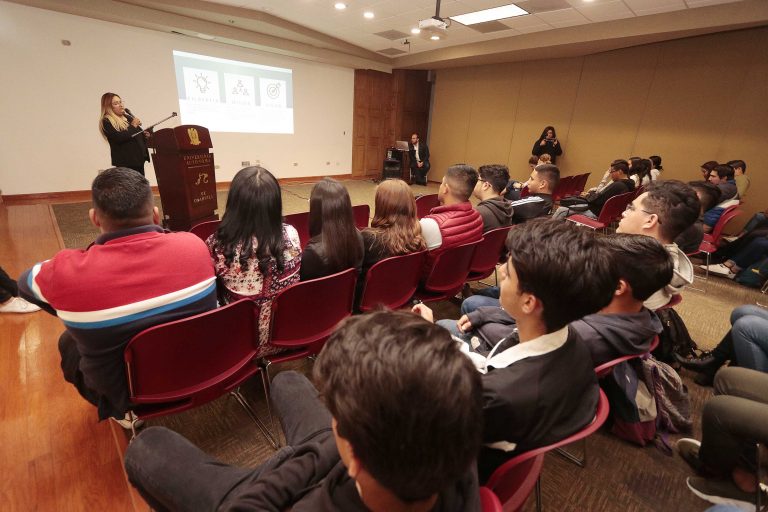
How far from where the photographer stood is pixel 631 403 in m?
1.56

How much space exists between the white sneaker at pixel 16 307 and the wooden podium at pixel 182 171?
1444 mm

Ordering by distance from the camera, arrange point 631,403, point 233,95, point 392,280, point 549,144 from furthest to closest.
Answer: point 549,144
point 233,95
point 392,280
point 631,403

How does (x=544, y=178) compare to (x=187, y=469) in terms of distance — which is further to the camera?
(x=544, y=178)

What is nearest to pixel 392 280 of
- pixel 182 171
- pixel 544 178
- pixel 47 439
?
pixel 47 439

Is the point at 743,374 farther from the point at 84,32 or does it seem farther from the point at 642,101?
the point at 84,32

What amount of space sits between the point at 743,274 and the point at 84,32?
29.7 ft

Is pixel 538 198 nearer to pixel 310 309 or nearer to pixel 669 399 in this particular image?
pixel 669 399

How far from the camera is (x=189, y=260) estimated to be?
1.18 metres

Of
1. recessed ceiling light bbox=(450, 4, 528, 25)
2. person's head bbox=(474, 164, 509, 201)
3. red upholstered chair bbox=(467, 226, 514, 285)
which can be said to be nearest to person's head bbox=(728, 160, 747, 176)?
recessed ceiling light bbox=(450, 4, 528, 25)

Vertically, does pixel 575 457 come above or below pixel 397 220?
below

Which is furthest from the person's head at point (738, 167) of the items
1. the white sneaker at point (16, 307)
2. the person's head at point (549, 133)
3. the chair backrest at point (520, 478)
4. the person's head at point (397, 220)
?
the white sneaker at point (16, 307)

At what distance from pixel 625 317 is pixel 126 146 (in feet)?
16.9

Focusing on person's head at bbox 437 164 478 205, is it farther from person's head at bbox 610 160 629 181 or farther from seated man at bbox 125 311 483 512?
person's head at bbox 610 160 629 181

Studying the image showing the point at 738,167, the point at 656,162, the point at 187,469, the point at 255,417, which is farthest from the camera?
the point at 656,162
